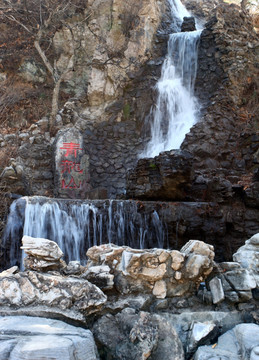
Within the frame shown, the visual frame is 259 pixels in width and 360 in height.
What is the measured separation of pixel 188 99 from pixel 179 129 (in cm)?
134

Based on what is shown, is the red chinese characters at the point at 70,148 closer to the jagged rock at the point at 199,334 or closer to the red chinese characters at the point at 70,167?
the red chinese characters at the point at 70,167

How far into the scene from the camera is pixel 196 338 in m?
2.20

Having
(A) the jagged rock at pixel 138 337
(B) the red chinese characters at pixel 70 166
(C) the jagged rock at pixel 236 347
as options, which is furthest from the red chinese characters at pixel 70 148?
(C) the jagged rock at pixel 236 347

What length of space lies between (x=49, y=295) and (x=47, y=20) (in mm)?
10990

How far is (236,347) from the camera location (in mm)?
2109

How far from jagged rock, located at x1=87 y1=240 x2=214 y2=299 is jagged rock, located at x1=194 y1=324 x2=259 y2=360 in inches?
20.9

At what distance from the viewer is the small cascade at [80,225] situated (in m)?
5.69

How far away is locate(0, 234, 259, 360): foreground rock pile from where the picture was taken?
1.85 meters

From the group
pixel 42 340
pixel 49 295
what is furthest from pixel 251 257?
pixel 42 340

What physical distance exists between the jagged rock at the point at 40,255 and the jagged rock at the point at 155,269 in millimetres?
306

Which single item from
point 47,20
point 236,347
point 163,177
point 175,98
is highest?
point 47,20

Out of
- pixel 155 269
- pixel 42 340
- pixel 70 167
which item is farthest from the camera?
pixel 70 167

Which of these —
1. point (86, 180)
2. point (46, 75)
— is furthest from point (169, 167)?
point (46, 75)

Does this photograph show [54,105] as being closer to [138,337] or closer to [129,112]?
[129,112]
